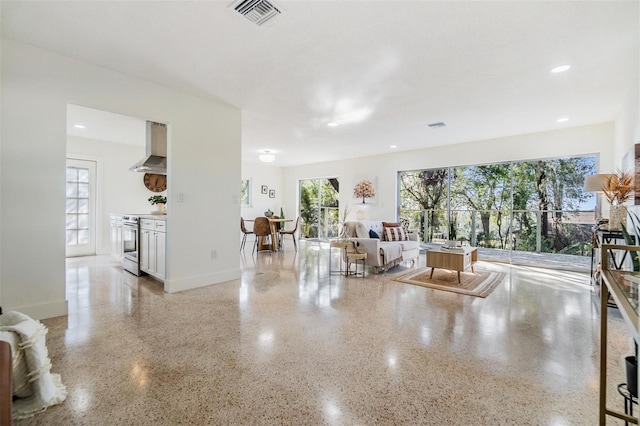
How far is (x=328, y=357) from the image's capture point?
6.64ft

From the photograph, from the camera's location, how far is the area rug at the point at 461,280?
3.70 m

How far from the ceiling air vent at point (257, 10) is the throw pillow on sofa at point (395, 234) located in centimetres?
407

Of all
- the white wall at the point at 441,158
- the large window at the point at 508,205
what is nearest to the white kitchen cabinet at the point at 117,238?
the white wall at the point at 441,158

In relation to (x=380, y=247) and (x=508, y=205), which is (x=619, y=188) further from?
(x=380, y=247)

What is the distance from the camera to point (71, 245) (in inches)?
229

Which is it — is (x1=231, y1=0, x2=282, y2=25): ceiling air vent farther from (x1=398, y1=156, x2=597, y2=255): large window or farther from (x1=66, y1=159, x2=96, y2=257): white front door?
(x1=66, y1=159, x2=96, y2=257): white front door

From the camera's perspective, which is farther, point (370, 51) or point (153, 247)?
point (153, 247)

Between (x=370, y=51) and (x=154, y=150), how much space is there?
339 cm

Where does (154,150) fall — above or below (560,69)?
below

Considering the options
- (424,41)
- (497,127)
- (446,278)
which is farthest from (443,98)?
(446,278)

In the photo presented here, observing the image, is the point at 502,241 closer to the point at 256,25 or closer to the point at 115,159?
the point at 256,25

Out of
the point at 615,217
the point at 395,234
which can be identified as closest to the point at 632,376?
the point at 615,217

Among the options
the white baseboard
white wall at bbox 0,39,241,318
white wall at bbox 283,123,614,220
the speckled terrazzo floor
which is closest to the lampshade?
the speckled terrazzo floor

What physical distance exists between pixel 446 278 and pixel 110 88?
4811 millimetres
